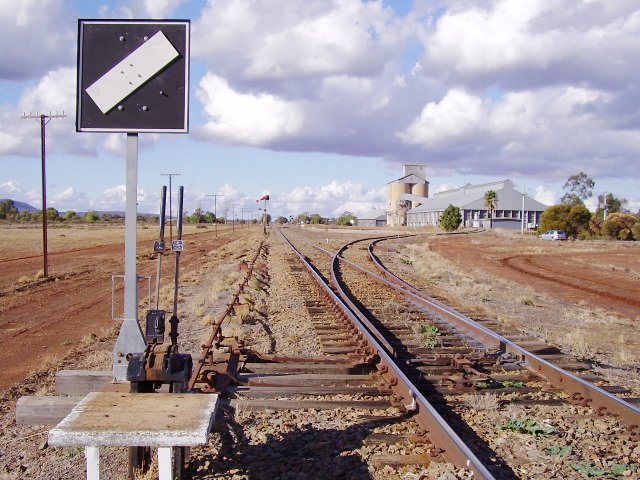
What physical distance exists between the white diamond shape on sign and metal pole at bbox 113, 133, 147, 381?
0.27 m

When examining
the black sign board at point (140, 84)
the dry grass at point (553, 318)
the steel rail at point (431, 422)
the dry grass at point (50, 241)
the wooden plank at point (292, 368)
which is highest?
the black sign board at point (140, 84)

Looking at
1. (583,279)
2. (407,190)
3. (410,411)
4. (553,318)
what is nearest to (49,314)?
(553,318)

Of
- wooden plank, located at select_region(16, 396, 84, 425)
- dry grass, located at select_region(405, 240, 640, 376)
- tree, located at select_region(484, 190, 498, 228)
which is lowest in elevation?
dry grass, located at select_region(405, 240, 640, 376)

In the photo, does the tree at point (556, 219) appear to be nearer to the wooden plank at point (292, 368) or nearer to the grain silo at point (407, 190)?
the grain silo at point (407, 190)

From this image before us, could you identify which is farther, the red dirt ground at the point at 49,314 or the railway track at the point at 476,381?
the red dirt ground at the point at 49,314

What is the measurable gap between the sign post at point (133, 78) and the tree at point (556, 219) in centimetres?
7616

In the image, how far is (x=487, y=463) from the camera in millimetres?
4902

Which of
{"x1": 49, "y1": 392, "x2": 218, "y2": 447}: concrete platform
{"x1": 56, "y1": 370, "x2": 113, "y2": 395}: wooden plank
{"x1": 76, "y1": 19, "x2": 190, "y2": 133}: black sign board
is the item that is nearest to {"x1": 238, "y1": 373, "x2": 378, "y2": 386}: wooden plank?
{"x1": 56, "y1": 370, "x2": 113, "y2": 395}: wooden plank

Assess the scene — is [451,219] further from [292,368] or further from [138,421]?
[138,421]

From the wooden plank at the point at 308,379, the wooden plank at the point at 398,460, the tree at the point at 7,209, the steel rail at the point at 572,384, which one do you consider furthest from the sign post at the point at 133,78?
the tree at the point at 7,209

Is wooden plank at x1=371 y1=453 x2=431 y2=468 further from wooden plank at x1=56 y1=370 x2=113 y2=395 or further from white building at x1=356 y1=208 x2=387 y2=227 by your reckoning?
white building at x1=356 y1=208 x2=387 y2=227

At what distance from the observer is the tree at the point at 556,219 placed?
75.9 meters

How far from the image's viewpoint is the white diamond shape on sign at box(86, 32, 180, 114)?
430cm

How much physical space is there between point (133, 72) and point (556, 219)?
78351 mm
